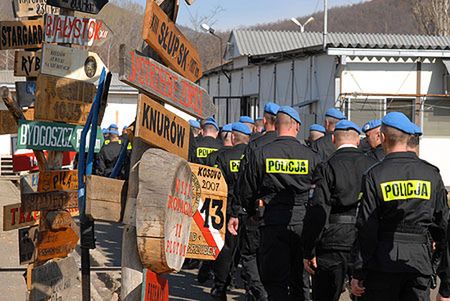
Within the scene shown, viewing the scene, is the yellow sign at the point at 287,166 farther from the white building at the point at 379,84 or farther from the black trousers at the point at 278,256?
the white building at the point at 379,84

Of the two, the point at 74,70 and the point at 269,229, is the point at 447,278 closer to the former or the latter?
the point at 269,229

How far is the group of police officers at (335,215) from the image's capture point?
6629 mm

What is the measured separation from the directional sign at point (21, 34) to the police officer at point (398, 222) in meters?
3.35

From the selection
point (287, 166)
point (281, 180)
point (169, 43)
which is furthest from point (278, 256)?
point (169, 43)


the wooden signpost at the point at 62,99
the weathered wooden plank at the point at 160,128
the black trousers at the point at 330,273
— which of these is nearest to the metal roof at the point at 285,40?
the black trousers at the point at 330,273

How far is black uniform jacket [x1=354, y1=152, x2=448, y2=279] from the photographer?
6.60 meters

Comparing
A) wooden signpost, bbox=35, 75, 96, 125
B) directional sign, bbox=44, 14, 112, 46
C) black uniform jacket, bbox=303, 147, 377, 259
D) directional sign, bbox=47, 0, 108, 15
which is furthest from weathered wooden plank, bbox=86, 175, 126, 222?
black uniform jacket, bbox=303, 147, 377, 259

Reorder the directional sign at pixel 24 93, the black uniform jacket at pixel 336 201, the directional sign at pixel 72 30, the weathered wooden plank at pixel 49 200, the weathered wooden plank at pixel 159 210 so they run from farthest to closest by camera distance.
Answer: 1. the directional sign at pixel 24 93
2. the black uniform jacket at pixel 336 201
3. the directional sign at pixel 72 30
4. the weathered wooden plank at pixel 49 200
5. the weathered wooden plank at pixel 159 210

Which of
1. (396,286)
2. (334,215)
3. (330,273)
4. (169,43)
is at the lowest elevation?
(330,273)

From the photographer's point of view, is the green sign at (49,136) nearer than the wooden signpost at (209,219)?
No

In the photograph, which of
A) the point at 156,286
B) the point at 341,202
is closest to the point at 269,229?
the point at 341,202

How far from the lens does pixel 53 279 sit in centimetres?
777

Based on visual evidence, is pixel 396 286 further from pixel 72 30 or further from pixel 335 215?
pixel 72 30

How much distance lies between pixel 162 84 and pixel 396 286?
97.3 inches
